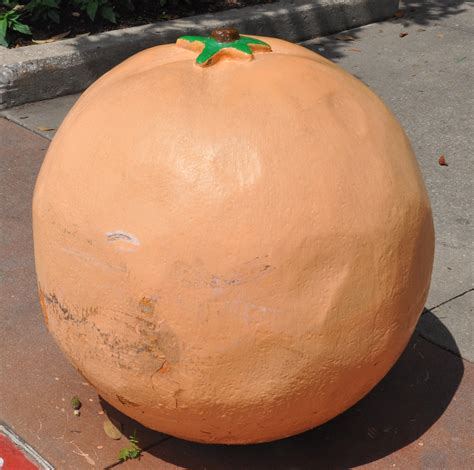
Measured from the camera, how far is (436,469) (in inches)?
140

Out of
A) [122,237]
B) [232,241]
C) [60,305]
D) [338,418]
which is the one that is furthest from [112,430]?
[232,241]

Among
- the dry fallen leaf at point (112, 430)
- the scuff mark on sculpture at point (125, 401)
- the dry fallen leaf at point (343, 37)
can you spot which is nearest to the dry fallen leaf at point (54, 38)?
the dry fallen leaf at point (343, 37)

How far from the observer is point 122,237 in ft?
9.93

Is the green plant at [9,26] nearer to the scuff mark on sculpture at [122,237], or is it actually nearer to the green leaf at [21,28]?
the green leaf at [21,28]

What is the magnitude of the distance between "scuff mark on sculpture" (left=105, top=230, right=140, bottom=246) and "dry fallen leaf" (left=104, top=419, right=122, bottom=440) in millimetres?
1015

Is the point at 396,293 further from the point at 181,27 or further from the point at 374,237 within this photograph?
the point at 181,27

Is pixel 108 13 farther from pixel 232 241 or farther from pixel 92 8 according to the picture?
pixel 232 241

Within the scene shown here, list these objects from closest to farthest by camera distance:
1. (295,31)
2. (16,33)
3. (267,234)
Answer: (267,234), (16,33), (295,31)

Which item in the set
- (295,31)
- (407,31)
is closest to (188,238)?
(295,31)

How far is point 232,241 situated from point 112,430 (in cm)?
120

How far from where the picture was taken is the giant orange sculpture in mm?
2969

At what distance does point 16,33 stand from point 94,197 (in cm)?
541

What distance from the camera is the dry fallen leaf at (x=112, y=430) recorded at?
369 cm

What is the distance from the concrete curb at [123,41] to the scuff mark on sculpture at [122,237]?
4490 millimetres
